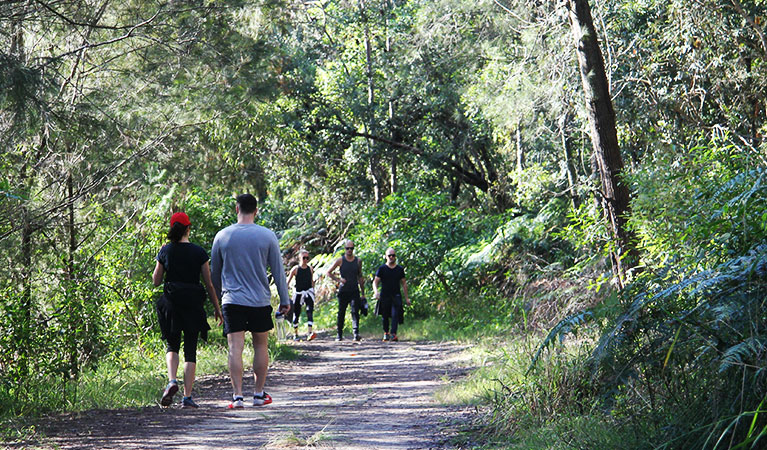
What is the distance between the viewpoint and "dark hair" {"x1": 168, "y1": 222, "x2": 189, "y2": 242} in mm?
8312

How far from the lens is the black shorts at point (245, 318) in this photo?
8.04 meters

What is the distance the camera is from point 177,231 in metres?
8.34

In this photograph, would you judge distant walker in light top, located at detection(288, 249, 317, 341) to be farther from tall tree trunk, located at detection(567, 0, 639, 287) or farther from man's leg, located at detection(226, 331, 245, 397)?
man's leg, located at detection(226, 331, 245, 397)

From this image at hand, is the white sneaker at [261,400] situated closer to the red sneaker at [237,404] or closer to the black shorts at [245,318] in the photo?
the red sneaker at [237,404]

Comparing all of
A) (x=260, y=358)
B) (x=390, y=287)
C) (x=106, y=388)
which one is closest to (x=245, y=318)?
(x=260, y=358)

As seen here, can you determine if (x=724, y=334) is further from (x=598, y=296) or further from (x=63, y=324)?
(x=598, y=296)

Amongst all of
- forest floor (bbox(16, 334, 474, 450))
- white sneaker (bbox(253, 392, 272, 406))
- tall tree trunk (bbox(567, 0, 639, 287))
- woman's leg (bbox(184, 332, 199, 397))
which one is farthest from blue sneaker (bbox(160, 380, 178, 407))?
tall tree trunk (bbox(567, 0, 639, 287))

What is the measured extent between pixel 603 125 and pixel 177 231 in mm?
6255

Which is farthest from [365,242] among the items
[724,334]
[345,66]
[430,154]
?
[724,334]

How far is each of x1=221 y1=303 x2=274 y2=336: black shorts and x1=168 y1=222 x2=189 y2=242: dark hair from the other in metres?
0.91

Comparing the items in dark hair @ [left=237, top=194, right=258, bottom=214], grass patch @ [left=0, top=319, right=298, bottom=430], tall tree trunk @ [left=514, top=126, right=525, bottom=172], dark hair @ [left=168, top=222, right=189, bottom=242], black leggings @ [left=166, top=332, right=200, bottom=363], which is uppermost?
tall tree trunk @ [left=514, top=126, right=525, bottom=172]

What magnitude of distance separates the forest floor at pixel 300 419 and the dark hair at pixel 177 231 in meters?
1.76

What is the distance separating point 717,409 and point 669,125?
12.6 meters

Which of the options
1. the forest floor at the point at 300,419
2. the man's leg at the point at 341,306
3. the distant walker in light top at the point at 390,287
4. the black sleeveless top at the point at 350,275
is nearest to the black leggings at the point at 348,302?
the man's leg at the point at 341,306
